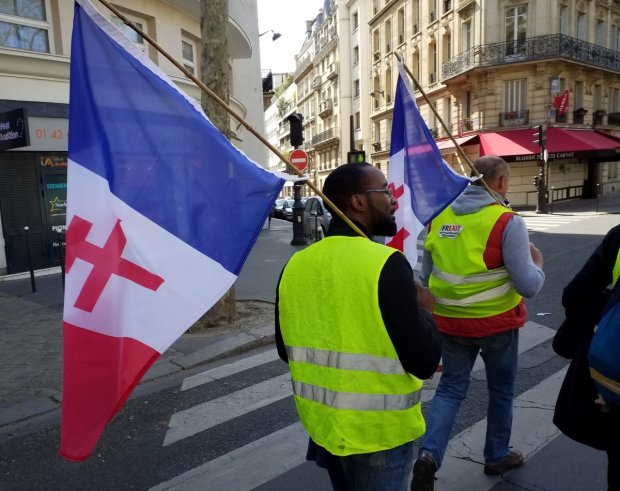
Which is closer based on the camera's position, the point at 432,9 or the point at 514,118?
the point at 514,118

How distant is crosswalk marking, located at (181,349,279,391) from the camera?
5.20m

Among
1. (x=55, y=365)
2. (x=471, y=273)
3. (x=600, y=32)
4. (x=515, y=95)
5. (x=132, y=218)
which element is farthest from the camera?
(x=600, y=32)

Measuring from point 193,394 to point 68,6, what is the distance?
426 inches

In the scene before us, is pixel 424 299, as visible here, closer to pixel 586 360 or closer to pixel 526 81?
pixel 586 360

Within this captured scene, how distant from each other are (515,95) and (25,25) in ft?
79.2

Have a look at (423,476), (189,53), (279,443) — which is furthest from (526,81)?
(423,476)

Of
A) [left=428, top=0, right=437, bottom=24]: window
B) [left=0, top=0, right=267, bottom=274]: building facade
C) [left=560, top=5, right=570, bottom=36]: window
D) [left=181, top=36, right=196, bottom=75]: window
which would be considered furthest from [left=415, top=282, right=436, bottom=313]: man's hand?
[left=428, top=0, right=437, bottom=24]: window

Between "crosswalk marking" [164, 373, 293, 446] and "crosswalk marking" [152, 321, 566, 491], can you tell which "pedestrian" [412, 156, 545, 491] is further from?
"crosswalk marking" [164, 373, 293, 446]

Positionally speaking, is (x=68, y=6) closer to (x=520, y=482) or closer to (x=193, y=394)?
(x=193, y=394)

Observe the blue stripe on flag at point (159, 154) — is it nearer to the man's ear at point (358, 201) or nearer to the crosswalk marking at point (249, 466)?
the man's ear at point (358, 201)

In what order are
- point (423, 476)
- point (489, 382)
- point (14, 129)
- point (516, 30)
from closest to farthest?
point (423, 476), point (489, 382), point (14, 129), point (516, 30)

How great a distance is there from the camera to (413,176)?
3607 mm

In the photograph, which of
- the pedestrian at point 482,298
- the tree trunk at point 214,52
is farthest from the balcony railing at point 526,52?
the pedestrian at point 482,298

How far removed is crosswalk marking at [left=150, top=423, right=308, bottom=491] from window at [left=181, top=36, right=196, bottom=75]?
13.2 metres
